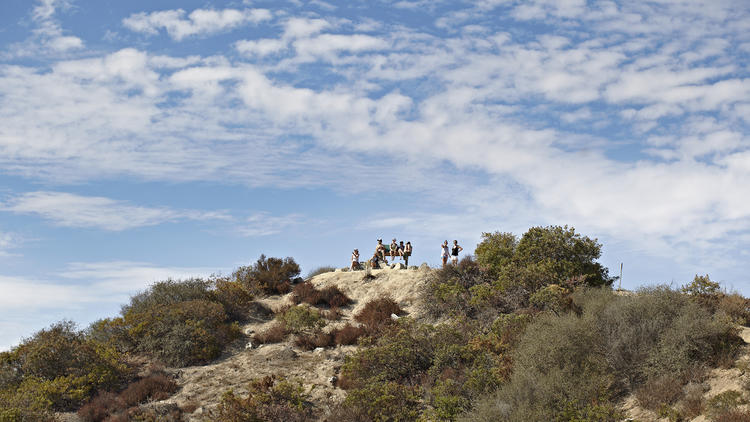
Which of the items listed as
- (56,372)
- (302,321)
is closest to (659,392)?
(302,321)

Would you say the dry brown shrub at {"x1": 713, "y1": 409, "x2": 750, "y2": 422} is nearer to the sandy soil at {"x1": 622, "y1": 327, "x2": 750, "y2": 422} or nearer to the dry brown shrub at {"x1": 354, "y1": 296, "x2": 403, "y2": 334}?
the sandy soil at {"x1": 622, "y1": 327, "x2": 750, "y2": 422}

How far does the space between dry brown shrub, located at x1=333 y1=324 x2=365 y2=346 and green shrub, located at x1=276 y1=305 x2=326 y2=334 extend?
1.08 m

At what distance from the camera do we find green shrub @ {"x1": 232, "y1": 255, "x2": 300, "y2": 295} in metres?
27.7

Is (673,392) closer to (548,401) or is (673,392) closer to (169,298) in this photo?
(548,401)

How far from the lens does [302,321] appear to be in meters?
22.0

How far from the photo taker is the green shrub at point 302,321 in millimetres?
21953

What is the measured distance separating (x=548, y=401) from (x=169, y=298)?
17.7 m

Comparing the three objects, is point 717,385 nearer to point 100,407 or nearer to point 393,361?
point 393,361

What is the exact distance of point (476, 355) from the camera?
16219mm

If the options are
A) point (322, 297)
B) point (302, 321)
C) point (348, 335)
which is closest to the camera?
point (348, 335)

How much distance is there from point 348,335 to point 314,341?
4.16 feet

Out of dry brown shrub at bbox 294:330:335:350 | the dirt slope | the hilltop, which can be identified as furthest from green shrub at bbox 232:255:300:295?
dry brown shrub at bbox 294:330:335:350

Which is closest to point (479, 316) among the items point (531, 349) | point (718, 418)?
point (531, 349)

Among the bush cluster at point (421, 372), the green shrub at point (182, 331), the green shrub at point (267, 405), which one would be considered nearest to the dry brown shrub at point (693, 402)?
the bush cluster at point (421, 372)
